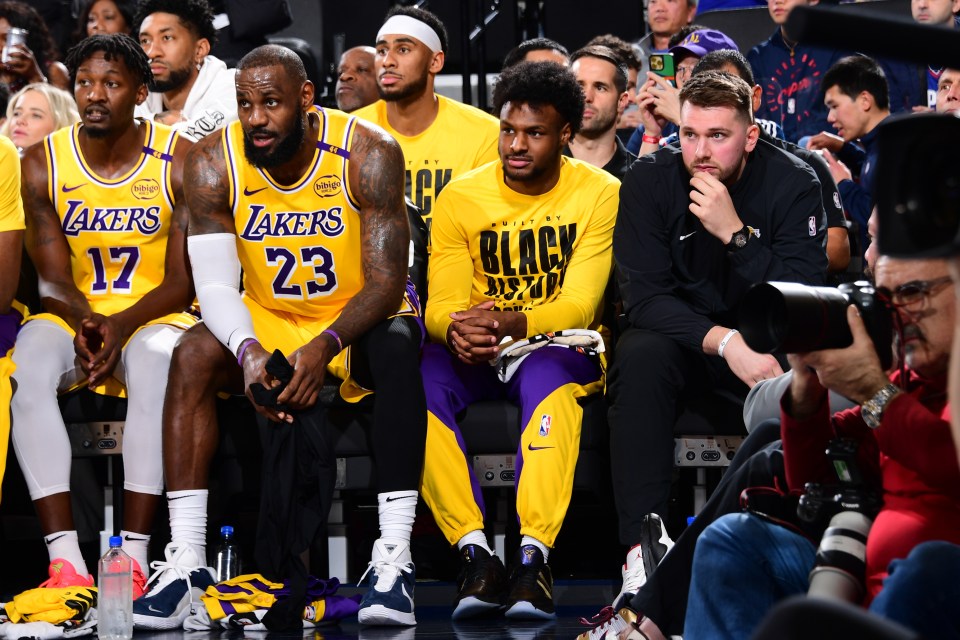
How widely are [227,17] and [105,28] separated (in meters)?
0.58

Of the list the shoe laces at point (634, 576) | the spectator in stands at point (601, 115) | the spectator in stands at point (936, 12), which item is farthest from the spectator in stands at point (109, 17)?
the shoe laces at point (634, 576)

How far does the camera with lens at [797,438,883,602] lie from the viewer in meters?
2.20

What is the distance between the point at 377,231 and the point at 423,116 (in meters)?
1.20

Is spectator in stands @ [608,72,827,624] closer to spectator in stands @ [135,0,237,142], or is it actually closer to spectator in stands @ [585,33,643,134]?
spectator in stands @ [585,33,643,134]

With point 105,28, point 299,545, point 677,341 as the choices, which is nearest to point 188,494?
point 299,545

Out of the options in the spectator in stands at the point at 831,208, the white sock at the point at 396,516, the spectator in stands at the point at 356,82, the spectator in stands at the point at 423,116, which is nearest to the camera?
the white sock at the point at 396,516

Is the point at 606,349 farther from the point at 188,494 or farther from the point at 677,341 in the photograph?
the point at 188,494

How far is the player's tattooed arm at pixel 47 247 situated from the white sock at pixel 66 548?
67 cm

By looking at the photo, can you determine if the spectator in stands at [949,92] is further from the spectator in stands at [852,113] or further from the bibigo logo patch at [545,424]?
the bibigo logo patch at [545,424]

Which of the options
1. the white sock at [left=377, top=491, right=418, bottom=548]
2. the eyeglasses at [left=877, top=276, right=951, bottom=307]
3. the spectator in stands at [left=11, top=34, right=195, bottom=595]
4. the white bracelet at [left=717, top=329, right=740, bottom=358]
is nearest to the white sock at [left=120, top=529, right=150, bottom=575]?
the spectator in stands at [left=11, top=34, right=195, bottom=595]

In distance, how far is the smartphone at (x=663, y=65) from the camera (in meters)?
5.17

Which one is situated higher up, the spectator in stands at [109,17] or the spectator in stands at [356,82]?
the spectator in stands at [109,17]

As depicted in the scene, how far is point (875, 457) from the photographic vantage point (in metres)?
2.45

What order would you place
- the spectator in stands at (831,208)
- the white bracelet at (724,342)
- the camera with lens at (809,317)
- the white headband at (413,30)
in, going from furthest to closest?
the white headband at (413,30) < the spectator in stands at (831,208) < the white bracelet at (724,342) < the camera with lens at (809,317)
